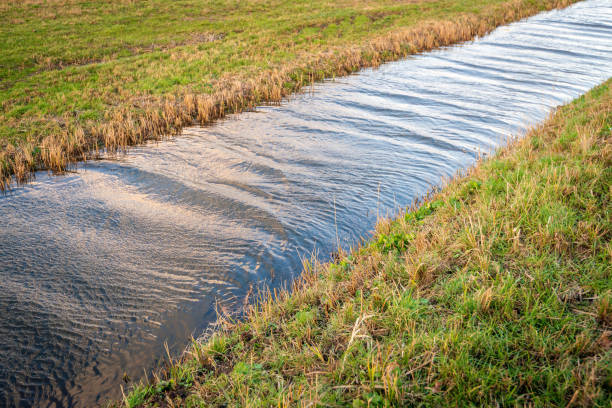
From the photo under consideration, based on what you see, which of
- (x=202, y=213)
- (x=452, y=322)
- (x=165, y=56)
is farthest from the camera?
(x=165, y=56)

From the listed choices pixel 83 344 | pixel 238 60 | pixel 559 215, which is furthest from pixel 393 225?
pixel 238 60

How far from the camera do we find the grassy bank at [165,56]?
12.2 m

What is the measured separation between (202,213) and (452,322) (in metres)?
5.86

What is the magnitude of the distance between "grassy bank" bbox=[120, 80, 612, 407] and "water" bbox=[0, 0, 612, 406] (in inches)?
46.3

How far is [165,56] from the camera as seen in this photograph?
839 inches

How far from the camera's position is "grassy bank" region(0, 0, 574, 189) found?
12.2 meters

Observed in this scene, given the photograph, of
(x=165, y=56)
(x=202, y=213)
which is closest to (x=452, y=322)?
(x=202, y=213)

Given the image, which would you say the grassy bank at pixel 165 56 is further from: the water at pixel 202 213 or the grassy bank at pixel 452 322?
the grassy bank at pixel 452 322

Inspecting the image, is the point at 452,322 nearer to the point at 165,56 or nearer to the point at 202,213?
the point at 202,213

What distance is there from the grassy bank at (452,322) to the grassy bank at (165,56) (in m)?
8.94

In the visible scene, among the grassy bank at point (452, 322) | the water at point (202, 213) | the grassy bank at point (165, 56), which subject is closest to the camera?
the grassy bank at point (452, 322)

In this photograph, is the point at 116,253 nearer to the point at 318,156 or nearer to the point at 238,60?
the point at 318,156

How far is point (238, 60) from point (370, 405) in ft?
65.0

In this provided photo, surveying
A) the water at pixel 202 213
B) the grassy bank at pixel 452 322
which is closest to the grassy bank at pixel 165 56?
the water at pixel 202 213
